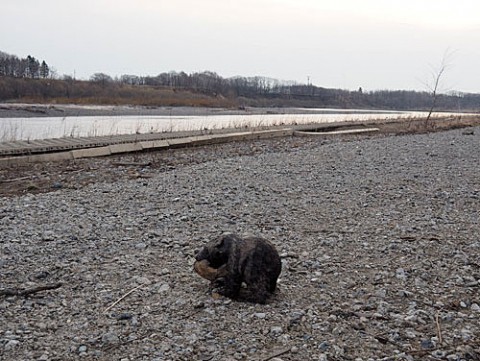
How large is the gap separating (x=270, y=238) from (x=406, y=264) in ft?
5.76

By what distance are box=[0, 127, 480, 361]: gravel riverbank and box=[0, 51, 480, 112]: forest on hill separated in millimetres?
39664

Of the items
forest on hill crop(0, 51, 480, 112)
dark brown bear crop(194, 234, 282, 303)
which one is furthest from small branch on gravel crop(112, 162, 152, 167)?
forest on hill crop(0, 51, 480, 112)

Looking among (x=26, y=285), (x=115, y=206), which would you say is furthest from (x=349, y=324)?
(x=115, y=206)

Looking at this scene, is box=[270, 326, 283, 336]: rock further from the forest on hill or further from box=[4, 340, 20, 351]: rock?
the forest on hill

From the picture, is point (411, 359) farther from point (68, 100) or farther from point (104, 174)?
point (68, 100)

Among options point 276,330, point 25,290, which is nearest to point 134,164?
point 25,290

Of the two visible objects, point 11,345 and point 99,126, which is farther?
point 99,126

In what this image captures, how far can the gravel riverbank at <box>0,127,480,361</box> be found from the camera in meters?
3.85

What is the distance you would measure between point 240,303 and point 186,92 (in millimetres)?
93085

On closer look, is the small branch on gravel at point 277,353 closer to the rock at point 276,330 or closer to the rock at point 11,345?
the rock at point 276,330

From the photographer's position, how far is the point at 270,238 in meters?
6.62

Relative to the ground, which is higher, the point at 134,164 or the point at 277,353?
the point at 277,353

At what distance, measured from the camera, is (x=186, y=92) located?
3757 inches

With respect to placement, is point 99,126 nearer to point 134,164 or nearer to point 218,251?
point 134,164
